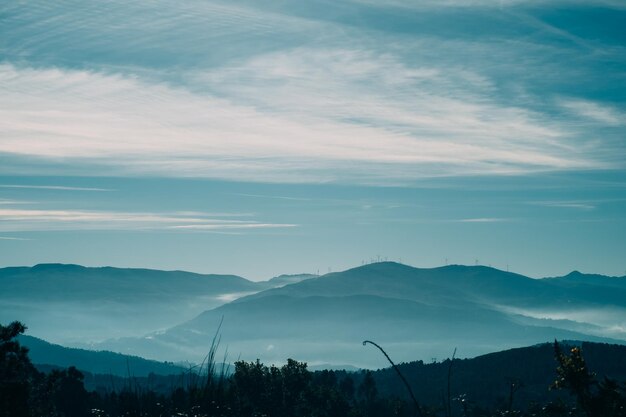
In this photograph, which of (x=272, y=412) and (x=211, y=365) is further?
(x=272, y=412)

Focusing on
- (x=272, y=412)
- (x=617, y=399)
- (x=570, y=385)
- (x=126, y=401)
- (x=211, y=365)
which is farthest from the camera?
(x=272, y=412)

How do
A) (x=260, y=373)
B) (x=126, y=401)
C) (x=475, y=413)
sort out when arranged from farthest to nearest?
1. (x=475, y=413)
2. (x=260, y=373)
3. (x=126, y=401)

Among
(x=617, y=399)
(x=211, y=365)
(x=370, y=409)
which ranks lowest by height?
(x=370, y=409)

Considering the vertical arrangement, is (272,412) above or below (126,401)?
below

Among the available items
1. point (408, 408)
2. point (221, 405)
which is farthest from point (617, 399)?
point (408, 408)

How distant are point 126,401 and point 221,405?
10.3 ft

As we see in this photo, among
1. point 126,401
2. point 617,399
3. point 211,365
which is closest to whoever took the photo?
point 211,365

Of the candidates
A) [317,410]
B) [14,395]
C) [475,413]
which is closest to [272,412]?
[317,410]

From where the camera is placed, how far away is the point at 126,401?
22281mm

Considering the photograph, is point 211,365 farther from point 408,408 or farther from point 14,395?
point 408,408

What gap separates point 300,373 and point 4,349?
397ft

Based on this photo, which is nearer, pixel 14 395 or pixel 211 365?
pixel 211 365

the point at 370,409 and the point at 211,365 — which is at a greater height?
the point at 211,365

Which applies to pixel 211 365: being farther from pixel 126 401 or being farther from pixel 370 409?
pixel 370 409
